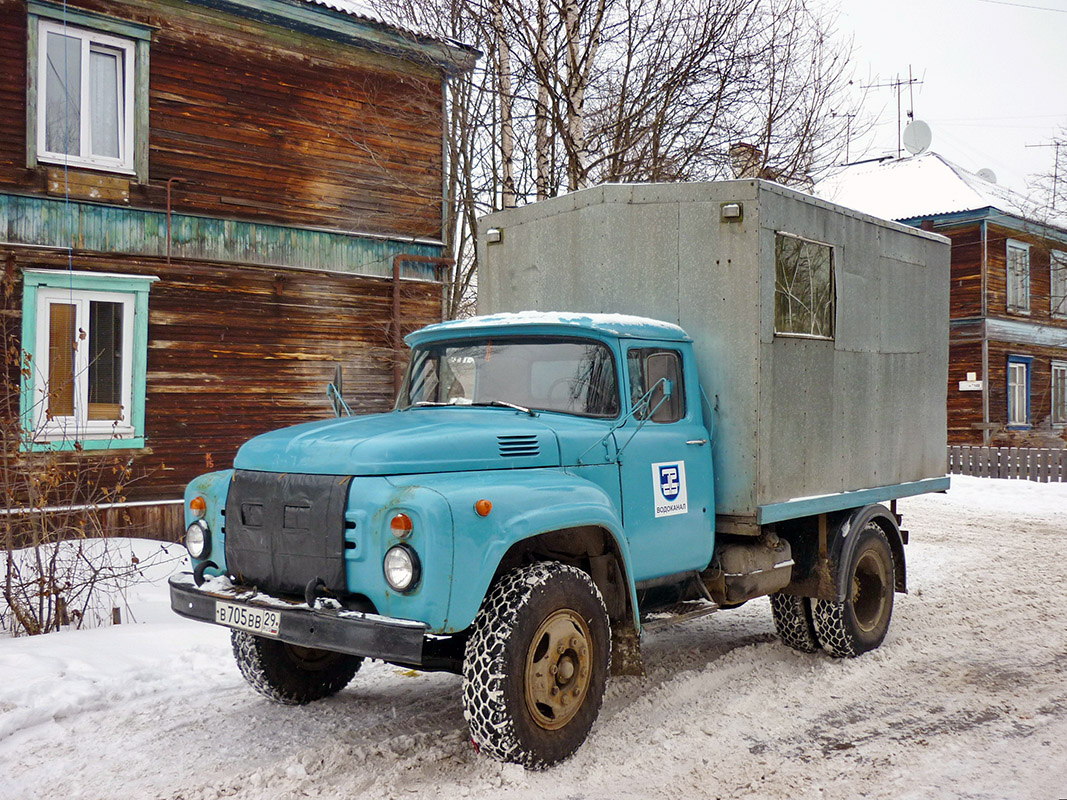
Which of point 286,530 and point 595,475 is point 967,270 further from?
point 286,530

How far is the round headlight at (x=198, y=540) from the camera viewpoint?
4789mm

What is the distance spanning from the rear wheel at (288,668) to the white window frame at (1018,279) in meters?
27.0

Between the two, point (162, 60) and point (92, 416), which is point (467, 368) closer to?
point (92, 416)

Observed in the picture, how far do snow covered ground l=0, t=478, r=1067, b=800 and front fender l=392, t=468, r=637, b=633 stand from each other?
899mm

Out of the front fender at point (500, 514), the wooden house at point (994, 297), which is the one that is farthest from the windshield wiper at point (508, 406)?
the wooden house at point (994, 297)

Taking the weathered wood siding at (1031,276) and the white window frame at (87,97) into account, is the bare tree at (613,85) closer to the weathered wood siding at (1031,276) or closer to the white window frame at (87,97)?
the white window frame at (87,97)

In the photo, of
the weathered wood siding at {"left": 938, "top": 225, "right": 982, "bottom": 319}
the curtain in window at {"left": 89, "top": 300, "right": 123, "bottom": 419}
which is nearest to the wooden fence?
the weathered wood siding at {"left": 938, "top": 225, "right": 982, "bottom": 319}

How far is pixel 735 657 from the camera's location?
6.29 metres

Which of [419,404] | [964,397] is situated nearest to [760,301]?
[419,404]

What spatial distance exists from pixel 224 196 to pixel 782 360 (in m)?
9.60

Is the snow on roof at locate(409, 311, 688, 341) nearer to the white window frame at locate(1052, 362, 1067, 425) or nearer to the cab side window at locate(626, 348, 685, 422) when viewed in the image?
the cab side window at locate(626, 348, 685, 422)

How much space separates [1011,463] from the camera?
20859 mm

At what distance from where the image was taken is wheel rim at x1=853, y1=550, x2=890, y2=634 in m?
6.77

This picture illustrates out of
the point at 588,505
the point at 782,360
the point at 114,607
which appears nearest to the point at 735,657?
the point at 782,360
